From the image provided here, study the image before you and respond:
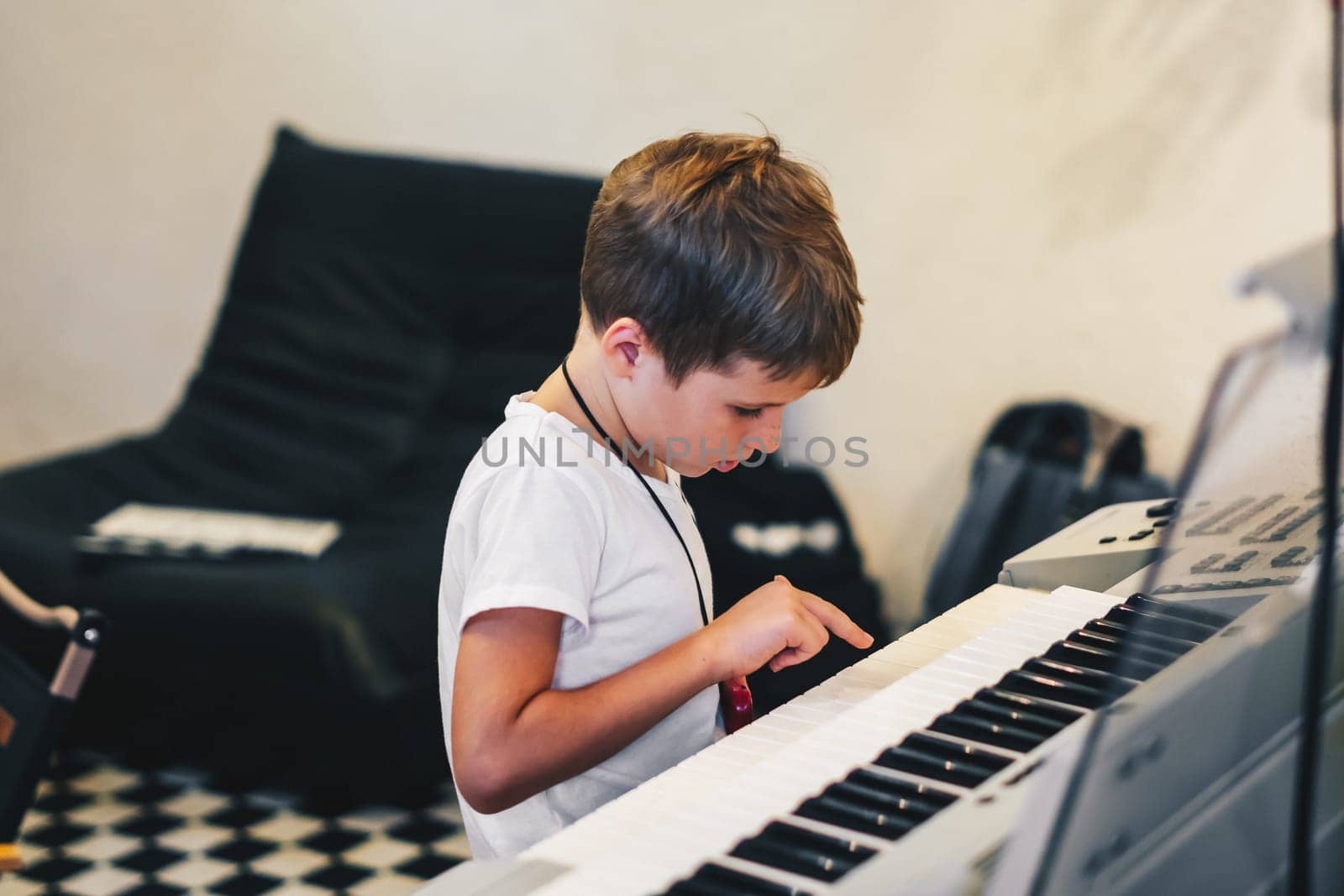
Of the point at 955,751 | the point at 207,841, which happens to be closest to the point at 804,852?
the point at 955,751

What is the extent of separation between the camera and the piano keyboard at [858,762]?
0.76m

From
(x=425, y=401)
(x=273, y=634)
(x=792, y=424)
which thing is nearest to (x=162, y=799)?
(x=273, y=634)

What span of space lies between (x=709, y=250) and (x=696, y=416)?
0.14 meters

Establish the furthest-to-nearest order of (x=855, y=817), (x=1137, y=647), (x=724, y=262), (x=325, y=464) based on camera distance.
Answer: (x=325, y=464), (x=724, y=262), (x=855, y=817), (x=1137, y=647)

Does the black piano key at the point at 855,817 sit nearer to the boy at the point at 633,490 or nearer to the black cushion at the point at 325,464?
the boy at the point at 633,490

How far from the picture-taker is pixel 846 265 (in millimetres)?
1107

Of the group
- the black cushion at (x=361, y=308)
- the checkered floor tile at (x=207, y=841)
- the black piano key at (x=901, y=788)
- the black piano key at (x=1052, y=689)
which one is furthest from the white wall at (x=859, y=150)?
the black piano key at (x=901, y=788)

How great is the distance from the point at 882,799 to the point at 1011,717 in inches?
6.4

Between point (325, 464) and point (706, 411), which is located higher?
point (706, 411)

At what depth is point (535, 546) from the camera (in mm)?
1003

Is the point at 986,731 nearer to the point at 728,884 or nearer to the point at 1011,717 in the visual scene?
the point at 1011,717

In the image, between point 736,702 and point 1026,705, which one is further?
point 736,702

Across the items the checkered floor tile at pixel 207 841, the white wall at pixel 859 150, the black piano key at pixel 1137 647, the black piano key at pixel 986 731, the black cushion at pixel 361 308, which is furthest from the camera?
the black cushion at pixel 361 308

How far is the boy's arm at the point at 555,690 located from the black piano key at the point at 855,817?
0.74 ft
